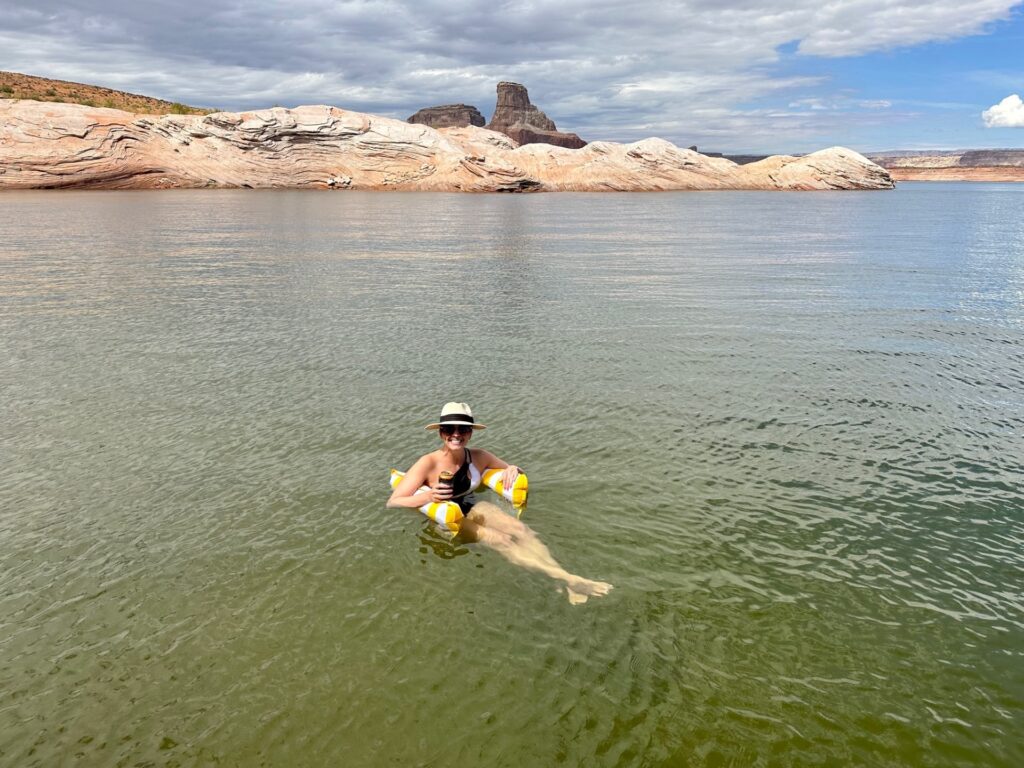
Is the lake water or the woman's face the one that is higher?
the woman's face

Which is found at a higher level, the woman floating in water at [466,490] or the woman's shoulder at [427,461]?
the woman's shoulder at [427,461]

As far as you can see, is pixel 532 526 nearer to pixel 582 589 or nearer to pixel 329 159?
pixel 582 589

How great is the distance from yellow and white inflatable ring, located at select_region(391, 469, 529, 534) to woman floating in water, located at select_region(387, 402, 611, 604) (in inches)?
2.8

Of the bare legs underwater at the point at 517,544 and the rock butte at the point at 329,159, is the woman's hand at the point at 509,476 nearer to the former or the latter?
the bare legs underwater at the point at 517,544

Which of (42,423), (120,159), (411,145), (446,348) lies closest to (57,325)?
(42,423)

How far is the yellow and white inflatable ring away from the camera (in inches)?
288

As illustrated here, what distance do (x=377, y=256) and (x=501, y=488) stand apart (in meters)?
21.4

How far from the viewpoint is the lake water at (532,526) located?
4.84 meters

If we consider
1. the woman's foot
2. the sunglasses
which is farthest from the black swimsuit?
the woman's foot

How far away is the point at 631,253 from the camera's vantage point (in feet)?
96.9

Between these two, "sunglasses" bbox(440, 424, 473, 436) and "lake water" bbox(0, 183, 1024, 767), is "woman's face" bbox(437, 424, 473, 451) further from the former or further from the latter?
"lake water" bbox(0, 183, 1024, 767)

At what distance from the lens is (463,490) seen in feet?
25.9

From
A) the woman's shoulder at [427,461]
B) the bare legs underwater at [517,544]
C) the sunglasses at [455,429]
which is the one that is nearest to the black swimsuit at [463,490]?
the bare legs underwater at [517,544]

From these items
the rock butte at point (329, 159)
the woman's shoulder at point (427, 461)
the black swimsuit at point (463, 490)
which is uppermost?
the rock butte at point (329, 159)
